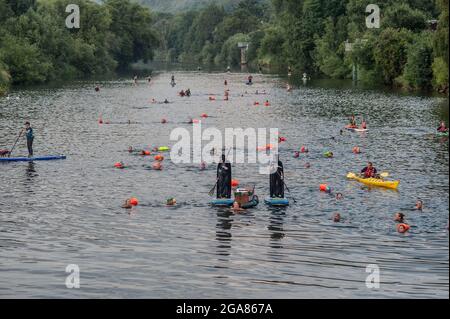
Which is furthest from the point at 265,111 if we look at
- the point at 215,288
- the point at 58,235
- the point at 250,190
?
the point at 215,288

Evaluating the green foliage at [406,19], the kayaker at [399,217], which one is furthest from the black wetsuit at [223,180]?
the green foliage at [406,19]

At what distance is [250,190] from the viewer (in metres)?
42.5

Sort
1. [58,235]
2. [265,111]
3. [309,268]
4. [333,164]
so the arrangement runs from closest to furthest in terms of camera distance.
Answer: [309,268] → [58,235] → [333,164] → [265,111]

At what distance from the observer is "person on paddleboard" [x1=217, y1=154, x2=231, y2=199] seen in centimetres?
4069

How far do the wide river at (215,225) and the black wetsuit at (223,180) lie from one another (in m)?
0.99

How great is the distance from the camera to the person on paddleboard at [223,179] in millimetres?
40688

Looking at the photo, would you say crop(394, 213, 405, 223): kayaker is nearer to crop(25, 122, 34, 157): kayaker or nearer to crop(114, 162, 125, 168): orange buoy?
crop(114, 162, 125, 168): orange buoy

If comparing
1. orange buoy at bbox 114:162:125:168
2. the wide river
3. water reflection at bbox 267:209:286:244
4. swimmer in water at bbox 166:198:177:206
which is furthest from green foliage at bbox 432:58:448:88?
water reflection at bbox 267:209:286:244

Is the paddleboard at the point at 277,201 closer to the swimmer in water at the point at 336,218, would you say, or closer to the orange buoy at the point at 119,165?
the swimmer in water at the point at 336,218

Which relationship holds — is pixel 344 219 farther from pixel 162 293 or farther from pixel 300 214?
pixel 162 293

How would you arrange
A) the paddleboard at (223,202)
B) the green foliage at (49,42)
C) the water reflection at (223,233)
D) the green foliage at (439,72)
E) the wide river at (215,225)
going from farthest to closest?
the green foliage at (49,42)
the green foliage at (439,72)
the paddleboard at (223,202)
the water reflection at (223,233)
the wide river at (215,225)

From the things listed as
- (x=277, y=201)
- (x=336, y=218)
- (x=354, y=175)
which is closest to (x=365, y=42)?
(x=354, y=175)

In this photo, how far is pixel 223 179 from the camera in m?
41.5
